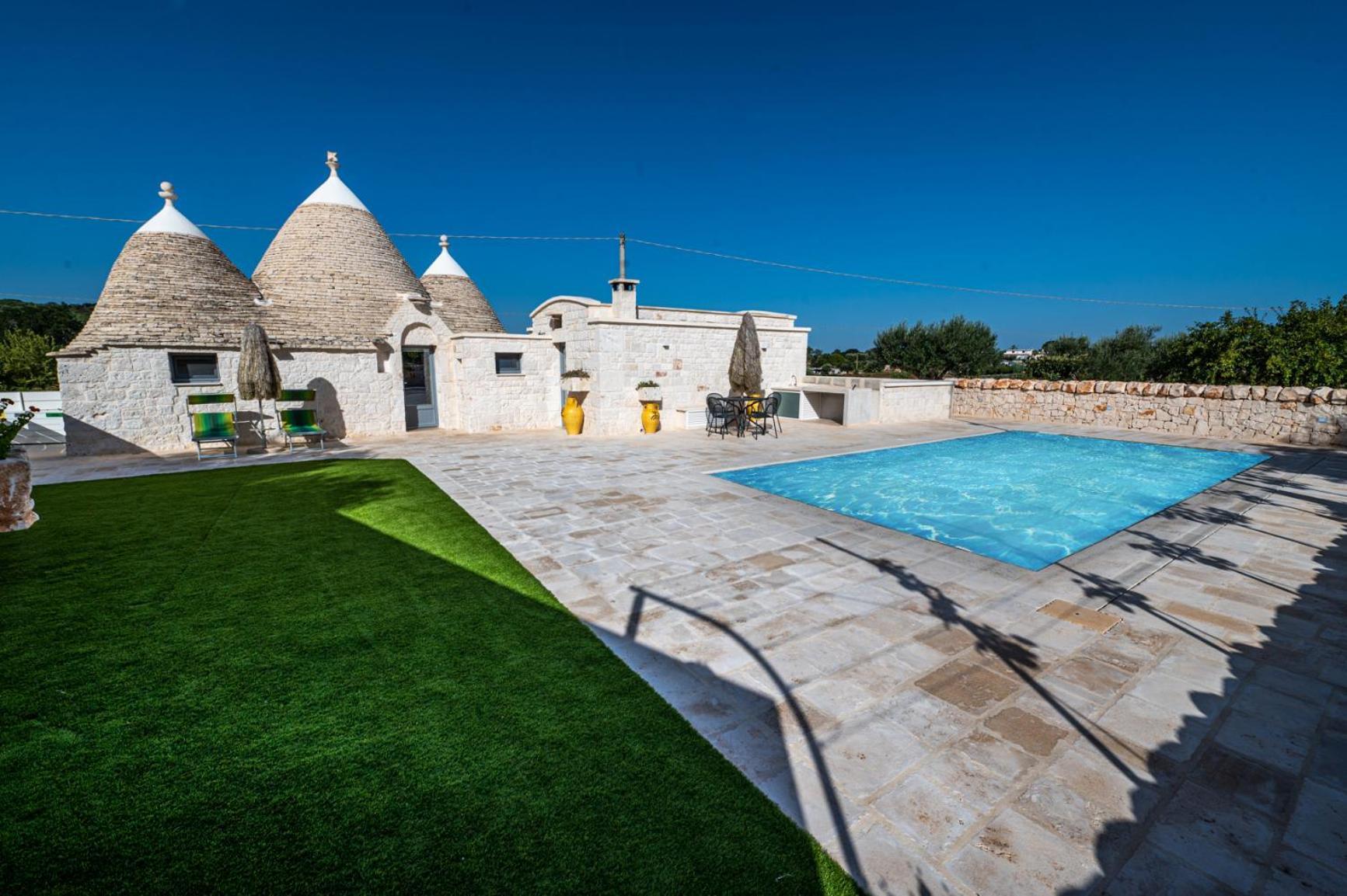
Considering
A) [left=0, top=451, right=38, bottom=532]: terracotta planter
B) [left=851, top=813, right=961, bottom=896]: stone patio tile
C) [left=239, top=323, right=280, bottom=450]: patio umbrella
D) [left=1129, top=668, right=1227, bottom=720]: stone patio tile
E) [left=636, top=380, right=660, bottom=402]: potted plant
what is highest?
[left=239, top=323, right=280, bottom=450]: patio umbrella

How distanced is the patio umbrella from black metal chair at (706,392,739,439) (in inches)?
379

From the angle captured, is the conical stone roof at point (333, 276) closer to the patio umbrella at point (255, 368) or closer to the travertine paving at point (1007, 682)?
the patio umbrella at point (255, 368)

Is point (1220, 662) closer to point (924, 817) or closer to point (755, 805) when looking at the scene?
point (924, 817)

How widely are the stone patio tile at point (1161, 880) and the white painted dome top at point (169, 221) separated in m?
19.8

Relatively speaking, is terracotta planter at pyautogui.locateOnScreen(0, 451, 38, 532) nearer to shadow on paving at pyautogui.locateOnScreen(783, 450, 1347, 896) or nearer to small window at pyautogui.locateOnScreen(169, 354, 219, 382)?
shadow on paving at pyautogui.locateOnScreen(783, 450, 1347, 896)

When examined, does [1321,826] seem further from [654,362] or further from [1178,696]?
[654,362]

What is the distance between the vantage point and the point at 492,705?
3.03 metres

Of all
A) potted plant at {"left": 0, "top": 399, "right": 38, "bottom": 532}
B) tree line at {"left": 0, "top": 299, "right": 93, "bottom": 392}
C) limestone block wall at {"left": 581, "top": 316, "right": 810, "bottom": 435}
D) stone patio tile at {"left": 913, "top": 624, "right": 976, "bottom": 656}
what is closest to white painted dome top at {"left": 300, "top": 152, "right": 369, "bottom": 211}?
tree line at {"left": 0, "top": 299, "right": 93, "bottom": 392}

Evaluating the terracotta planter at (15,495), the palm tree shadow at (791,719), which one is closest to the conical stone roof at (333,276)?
the terracotta planter at (15,495)

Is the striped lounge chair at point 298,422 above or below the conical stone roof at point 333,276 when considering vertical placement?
below

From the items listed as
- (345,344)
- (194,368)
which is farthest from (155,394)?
(345,344)

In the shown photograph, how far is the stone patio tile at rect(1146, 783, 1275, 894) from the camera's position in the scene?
2.06 m

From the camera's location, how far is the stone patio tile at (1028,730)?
2.74 m

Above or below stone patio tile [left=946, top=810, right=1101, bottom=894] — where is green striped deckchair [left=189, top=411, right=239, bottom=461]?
above
